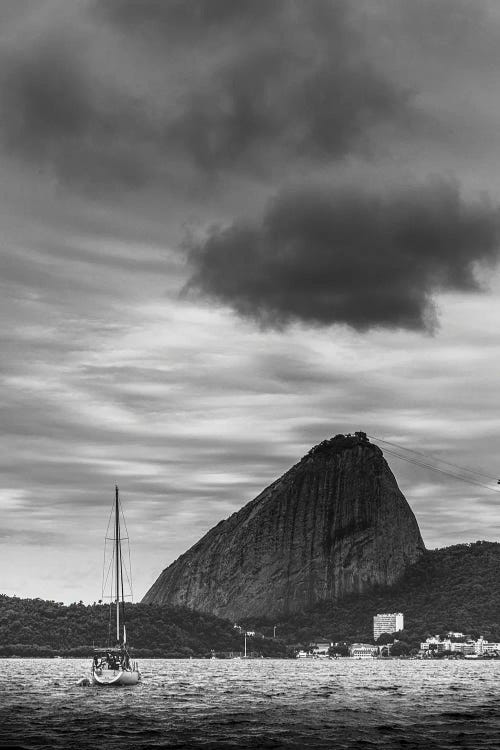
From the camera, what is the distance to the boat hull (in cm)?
19125

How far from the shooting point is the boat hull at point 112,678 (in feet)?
627

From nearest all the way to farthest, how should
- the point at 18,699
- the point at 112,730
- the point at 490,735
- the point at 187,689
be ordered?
1. the point at 490,735
2. the point at 112,730
3. the point at 18,699
4. the point at 187,689

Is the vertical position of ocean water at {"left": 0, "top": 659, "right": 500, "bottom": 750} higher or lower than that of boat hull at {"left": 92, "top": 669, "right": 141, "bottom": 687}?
lower

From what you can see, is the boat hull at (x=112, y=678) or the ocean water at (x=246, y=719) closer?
the ocean water at (x=246, y=719)

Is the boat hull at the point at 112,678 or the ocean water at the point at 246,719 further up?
the boat hull at the point at 112,678

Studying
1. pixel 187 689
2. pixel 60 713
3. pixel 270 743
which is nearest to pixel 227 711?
pixel 60 713

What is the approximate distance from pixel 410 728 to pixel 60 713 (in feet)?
142

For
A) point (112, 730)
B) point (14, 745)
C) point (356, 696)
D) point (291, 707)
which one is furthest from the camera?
point (356, 696)

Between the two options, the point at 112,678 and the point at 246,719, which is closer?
the point at 246,719

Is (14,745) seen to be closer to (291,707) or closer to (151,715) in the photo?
(151,715)

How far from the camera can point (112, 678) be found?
7530 inches

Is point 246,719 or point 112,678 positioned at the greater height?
point 112,678

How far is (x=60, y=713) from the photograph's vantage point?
5079 inches

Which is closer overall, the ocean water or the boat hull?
the ocean water
